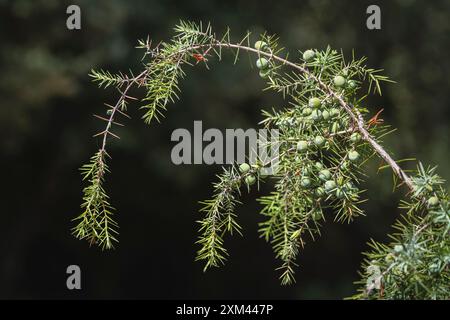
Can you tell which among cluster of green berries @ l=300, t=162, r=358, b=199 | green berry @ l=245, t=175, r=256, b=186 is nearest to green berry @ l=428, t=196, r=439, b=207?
cluster of green berries @ l=300, t=162, r=358, b=199

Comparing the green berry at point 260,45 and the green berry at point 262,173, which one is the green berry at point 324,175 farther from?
the green berry at point 260,45

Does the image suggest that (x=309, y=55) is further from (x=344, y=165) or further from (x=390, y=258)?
(x=390, y=258)

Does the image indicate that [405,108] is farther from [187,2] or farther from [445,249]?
[445,249]

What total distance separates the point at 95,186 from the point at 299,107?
284mm

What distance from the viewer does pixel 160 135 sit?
4.82 meters

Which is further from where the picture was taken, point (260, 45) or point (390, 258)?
Answer: point (260, 45)

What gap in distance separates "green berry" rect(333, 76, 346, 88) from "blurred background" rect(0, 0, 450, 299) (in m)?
3.25

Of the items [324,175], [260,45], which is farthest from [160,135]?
[324,175]

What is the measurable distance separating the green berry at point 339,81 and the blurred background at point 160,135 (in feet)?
10.7

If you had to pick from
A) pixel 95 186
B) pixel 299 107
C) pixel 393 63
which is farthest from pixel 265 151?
pixel 393 63

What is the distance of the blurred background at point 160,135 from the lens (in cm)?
422

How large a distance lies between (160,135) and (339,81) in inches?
155

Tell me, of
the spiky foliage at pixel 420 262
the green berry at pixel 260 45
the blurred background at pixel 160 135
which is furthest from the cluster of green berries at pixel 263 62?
the blurred background at pixel 160 135

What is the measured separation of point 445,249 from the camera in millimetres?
825
